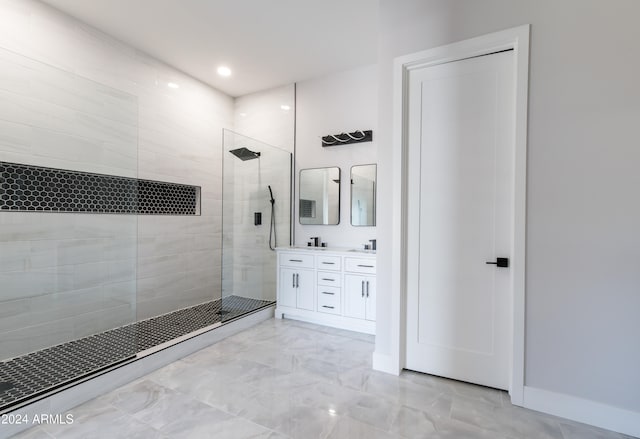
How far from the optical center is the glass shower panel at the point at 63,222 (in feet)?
7.29

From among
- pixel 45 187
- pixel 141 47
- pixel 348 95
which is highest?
pixel 141 47

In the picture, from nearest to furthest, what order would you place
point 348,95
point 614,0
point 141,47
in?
point 614,0 → point 141,47 → point 348,95

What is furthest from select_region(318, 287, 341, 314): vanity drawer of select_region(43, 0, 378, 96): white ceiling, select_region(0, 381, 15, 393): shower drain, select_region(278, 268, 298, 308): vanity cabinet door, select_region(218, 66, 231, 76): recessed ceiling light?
select_region(218, 66, 231, 76): recessed ceiling light

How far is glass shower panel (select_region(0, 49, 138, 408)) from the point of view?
222 cm

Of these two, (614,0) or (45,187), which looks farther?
(45,187)

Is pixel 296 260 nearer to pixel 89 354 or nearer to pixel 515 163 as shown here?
pixel 89 354

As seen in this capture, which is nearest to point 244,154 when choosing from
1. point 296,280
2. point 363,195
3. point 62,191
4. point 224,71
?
point 224,71

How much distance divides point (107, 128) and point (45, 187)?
0.70 m

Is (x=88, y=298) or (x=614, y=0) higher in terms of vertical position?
(x=614, y=0)

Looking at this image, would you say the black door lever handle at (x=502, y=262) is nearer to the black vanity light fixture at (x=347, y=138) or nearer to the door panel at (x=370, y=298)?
the door panel at (x=370, y=298)

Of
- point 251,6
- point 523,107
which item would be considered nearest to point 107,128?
point 251,6

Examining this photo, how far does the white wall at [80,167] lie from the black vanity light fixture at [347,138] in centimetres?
195

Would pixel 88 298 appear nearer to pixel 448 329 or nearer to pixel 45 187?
pixel 45 187

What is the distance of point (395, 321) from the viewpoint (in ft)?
7.72
